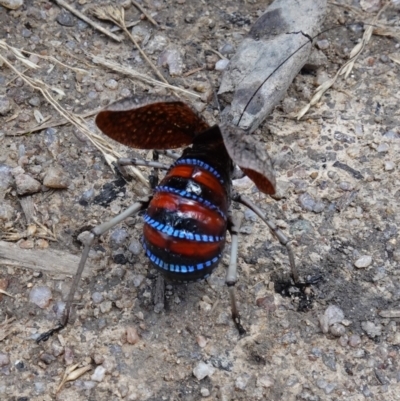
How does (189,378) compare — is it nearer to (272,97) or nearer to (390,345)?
(390,345)

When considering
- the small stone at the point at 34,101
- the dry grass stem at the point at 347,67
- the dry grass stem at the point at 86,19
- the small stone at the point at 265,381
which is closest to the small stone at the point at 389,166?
the dry grass stem at the point at 347,67

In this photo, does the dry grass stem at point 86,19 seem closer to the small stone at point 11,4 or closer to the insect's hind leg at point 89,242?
the small stone at point 11,4

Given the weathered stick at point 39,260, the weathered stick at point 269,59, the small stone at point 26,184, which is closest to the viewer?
the weathered stick at point 39,260

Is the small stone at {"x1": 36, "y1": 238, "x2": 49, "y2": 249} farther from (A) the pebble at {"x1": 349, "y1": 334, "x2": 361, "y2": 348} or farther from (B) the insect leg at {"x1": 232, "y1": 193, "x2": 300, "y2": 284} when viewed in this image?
(A) the pebble at {"x1": 349, "y1": 334, "x2": 361, "y2": 348}

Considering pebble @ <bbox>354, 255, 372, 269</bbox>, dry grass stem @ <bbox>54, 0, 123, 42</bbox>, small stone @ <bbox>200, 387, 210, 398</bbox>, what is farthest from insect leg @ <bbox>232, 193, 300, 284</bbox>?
dry grass stem @ <bbox>54, 0, 123, 42</bbox>

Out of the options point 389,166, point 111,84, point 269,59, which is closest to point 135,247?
point 111,84

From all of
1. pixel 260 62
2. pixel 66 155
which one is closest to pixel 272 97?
pixel 260 62

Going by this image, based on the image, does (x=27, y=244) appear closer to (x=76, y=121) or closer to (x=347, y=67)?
(x=76, y=121)
